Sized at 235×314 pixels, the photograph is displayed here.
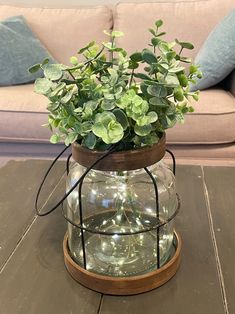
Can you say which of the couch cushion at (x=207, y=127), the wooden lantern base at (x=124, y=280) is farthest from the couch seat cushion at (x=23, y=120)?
the wooden lantern base at (x=124, y=280)

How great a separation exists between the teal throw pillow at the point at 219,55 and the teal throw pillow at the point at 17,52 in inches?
29.8

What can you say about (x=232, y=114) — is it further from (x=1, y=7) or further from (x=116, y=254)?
(x=1, y=7)

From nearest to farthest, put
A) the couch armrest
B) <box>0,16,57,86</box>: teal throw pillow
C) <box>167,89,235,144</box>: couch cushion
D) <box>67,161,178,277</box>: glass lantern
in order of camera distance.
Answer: <box>67,161,178,277</box>: glass lantern < <box>167,89,235,144</box>: couch cushion < the couch armrest < <box>0,16,57,86</box>: teal throw pillow

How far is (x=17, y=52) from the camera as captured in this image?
2.15 metres

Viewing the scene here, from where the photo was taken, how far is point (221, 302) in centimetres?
70

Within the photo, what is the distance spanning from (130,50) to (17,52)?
0.61 metres

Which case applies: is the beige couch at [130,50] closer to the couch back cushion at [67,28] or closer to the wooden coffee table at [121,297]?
the couch back cushion at [67,28]

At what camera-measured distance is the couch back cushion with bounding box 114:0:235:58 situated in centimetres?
222

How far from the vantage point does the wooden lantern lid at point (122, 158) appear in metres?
0.68

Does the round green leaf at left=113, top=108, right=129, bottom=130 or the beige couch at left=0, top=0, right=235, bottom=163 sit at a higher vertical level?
the round green leaf at left=113, top=108, right=129, bottom=130

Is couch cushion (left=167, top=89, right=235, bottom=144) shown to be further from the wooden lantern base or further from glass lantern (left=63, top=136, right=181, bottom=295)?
the wooden lantern base

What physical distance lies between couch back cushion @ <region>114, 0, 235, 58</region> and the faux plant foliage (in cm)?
161

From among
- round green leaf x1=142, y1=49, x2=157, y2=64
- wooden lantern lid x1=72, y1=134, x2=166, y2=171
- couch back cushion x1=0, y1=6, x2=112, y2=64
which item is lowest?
couch back cushion x1=0, y1=6, x2=112, y2=64

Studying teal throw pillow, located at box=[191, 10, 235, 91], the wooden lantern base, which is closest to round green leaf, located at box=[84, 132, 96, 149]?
the wooden lantern base
